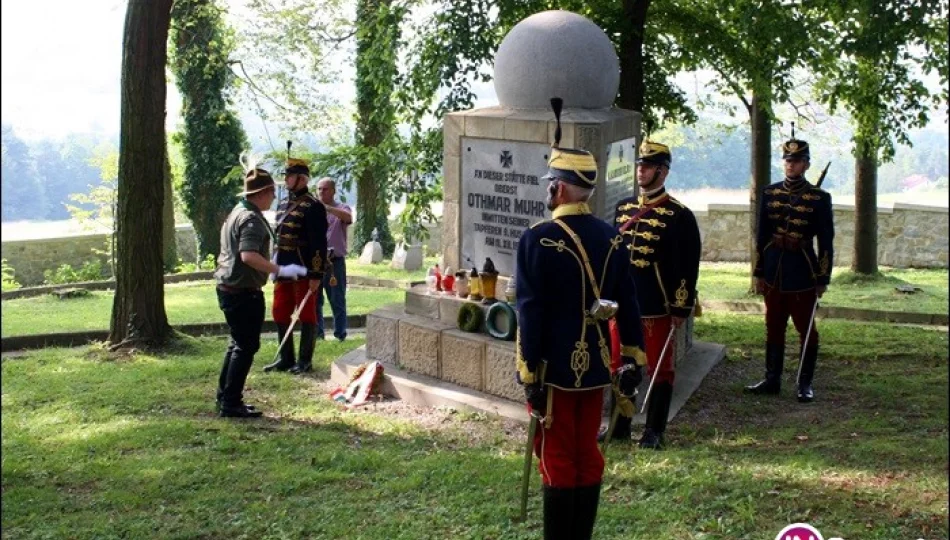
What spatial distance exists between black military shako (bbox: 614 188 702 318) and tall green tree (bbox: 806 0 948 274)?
8.75 ft

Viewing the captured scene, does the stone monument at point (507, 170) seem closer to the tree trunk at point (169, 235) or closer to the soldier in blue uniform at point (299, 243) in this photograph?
the soldier in blue uniform at point (299, 243)

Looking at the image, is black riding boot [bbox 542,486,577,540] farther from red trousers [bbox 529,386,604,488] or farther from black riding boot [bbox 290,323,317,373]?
black riding boot [bbox 290,323,317,373]

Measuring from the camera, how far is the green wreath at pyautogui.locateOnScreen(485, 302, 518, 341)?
27.8 ft

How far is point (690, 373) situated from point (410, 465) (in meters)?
3.31

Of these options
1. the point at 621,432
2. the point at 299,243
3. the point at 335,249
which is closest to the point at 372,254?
the point at 335,249

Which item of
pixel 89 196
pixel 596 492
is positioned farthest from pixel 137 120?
pixel 89 196

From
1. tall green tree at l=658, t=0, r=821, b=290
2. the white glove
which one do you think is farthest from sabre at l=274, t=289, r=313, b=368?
tall green tree at l=658, t=0, r=821, b=290

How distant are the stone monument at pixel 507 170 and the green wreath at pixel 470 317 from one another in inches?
3.2

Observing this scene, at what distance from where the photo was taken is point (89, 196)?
26.4 m

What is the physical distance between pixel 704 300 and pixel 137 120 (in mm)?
8110

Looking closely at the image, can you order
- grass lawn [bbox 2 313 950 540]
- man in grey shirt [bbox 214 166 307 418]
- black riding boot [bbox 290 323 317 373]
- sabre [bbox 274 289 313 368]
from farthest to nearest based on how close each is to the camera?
black riding boot [bbox 290 323 317 373] → sabre [bbox 274 289 313 368] → man in grey shirt [bbox 214 166 307 418] → grass lawn [bbox 2 313 950 540]

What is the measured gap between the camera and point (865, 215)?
17.4 m

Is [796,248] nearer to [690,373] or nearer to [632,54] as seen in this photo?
[690,373]

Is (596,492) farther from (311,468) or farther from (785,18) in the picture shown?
(785,18)
